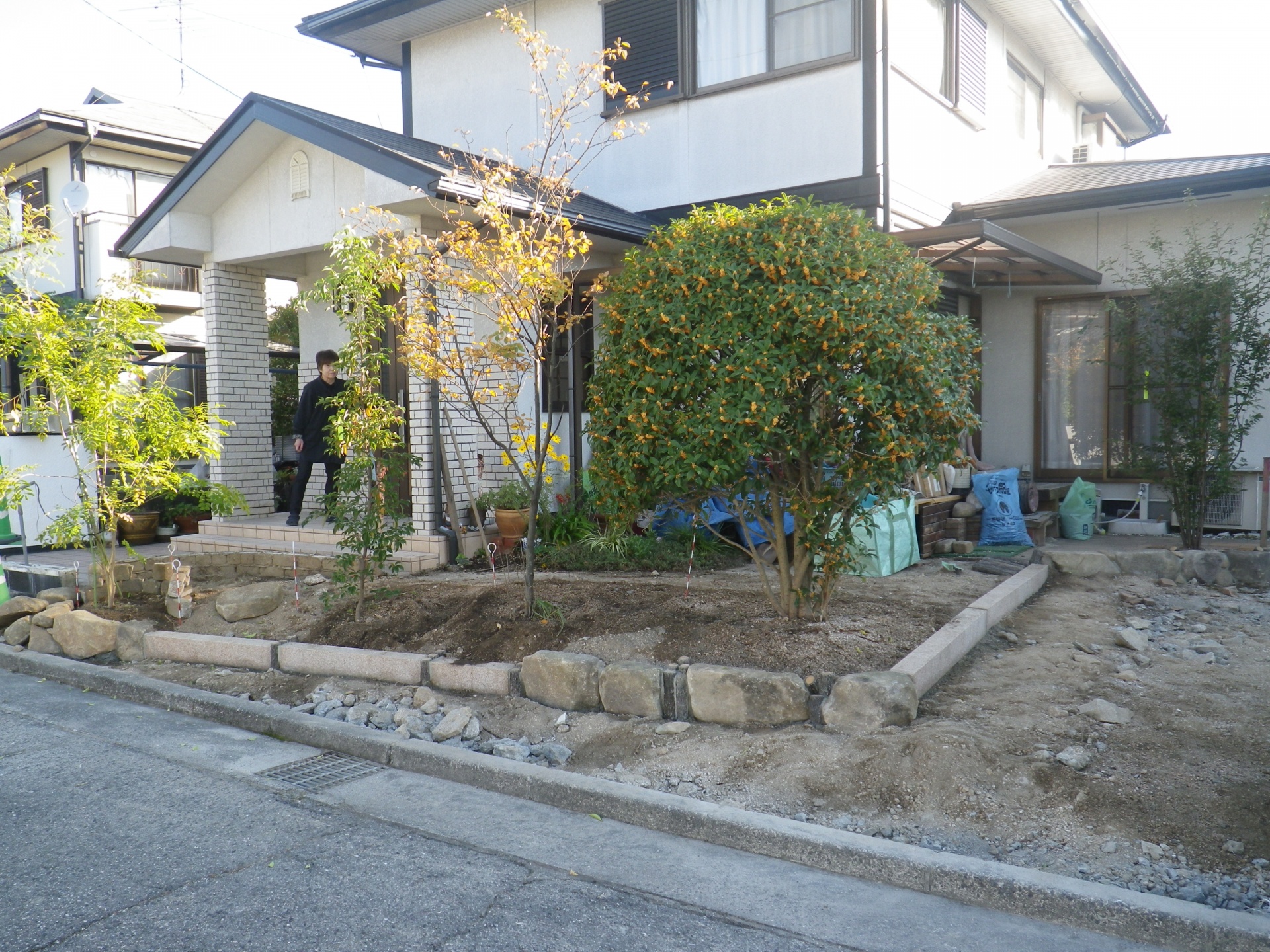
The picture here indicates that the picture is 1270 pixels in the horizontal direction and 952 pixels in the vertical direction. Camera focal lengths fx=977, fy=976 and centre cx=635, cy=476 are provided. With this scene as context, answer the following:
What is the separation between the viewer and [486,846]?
3920 millimetres

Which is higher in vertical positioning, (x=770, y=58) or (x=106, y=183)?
(x=106, y=183)

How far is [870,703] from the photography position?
4.69 metres

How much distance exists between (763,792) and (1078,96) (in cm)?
1493

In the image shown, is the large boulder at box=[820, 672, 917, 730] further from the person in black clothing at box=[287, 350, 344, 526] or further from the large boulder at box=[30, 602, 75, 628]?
the person in black clothing at box=[287, 350, 344, 526]

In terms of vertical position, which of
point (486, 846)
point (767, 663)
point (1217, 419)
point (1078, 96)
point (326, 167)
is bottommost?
point (486, 846)

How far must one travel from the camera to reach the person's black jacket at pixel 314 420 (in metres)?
9.92

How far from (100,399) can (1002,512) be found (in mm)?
7969

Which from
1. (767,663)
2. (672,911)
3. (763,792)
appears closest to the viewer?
(672,911)

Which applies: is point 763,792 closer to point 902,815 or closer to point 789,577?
point 902,815

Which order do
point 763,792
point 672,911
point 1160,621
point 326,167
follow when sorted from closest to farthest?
point 672,911
point 763,792
point 1160,621
point 326,167

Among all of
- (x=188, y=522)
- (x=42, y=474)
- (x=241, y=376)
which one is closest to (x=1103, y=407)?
(x=241, y=376)

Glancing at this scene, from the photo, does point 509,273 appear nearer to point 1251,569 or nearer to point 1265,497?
point 1251,569

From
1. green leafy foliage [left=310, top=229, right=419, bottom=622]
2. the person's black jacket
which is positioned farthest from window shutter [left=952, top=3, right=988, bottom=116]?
the person's black jacket

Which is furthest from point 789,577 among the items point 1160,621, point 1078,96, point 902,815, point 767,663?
point 1078,96
